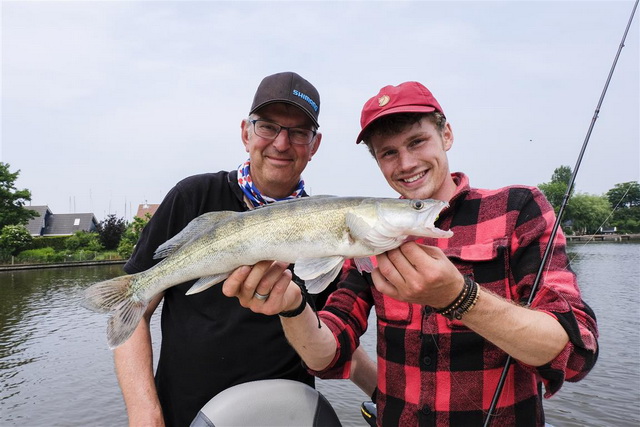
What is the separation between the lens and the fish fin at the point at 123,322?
3086 mm

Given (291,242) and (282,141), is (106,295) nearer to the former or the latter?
(291,242)

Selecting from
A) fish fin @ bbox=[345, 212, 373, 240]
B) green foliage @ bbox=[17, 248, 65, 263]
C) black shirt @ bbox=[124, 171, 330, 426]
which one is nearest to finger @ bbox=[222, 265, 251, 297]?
fish fin @ bbox=[345, 212, 373, 240]

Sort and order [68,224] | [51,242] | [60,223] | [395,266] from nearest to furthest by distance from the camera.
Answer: [395,266]
[51,242]
[68,224]
[60,223]

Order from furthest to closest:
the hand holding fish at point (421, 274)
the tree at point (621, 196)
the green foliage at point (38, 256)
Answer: the tree at point (621, 196), the green foliage at point (38, 256), the hand holding fish at point (421, 274)

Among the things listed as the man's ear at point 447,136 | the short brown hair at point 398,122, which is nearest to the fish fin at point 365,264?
the short brown hair at point 398,122

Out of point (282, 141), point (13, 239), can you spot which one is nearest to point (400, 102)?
point (282, 141)

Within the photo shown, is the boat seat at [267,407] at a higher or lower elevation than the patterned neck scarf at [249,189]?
lower

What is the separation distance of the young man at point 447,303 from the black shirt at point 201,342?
1.70 feet

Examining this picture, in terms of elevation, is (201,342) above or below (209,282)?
below

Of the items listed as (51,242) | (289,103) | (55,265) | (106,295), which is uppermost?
(289,103)

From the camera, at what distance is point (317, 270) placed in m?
2.89

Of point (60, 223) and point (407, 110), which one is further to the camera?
point (60, 223)

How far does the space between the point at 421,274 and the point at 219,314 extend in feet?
6.24

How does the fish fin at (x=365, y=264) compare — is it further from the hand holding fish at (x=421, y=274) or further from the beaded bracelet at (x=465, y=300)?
the beaded bracelet at (x=465, y=300)
